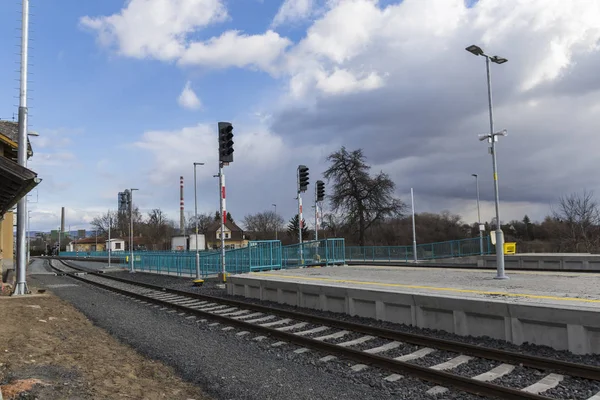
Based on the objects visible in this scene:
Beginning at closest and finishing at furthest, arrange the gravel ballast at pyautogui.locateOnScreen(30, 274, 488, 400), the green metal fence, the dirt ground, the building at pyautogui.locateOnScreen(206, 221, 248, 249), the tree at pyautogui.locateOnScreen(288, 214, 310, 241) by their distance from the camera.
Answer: the dirt ground
the gravel ballast at pyautogui.locateOnScreen(30, 274, 488, 400)
the green metal fence
the tree at pyautogui.locateOnScreen(288, 214, 310, 241)
the building at pyautogui.locateOnScreen(206, 221, 248, 249)

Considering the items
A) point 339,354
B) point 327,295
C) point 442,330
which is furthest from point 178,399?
point 327,295

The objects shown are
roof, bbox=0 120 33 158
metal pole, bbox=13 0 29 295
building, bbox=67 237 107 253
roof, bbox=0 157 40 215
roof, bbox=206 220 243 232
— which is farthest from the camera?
building, bbox=67 237 107 253

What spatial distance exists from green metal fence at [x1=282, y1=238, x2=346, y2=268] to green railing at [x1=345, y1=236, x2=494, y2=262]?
14133 mm

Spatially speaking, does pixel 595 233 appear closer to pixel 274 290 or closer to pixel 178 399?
pixel 274 290

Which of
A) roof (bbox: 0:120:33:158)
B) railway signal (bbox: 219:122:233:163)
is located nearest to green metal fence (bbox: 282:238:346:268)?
railway signal (bbox: 219:122:233:163)

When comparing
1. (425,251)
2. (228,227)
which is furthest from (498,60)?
(228,227)

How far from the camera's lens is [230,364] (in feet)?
24.7

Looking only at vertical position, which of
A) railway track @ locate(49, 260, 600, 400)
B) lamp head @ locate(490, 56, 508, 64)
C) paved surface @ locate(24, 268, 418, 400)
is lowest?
paved surface @ locate(24, 268, 418, 400)

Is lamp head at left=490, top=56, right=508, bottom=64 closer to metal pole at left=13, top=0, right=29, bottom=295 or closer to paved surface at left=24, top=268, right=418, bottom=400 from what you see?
paved surface at left=24, top=268, right=418, bottom=400

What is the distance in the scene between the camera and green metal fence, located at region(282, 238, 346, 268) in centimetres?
2291

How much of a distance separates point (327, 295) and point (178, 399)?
6622 mm

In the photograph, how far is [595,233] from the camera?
1508 inches

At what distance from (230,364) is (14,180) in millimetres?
4478

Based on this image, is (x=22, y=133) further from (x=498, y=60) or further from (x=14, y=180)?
(x=498, y=60)
